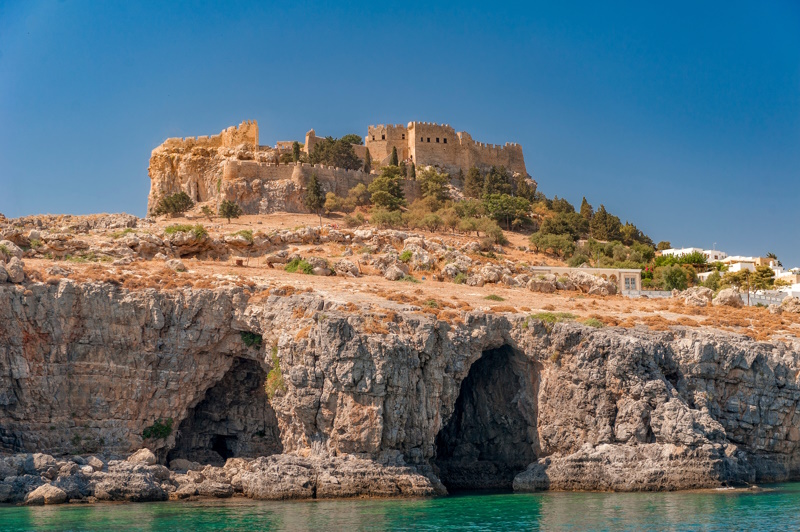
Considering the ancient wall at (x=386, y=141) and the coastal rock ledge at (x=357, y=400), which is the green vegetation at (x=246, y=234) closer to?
the coastal rock ledge at (x=357, y=400)

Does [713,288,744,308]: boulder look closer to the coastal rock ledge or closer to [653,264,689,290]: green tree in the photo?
the coastal rock ledge

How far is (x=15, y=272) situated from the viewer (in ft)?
106

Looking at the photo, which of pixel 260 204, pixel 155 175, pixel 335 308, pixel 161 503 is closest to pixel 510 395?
pixel 335 308

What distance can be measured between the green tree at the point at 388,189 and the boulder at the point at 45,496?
117ft

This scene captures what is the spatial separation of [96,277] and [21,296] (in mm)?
2406

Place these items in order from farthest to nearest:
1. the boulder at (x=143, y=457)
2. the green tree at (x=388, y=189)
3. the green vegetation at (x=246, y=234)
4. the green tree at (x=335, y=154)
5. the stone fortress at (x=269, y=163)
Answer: the green tree at (x=335, y=154), the green tree at (x=388, y=189), the stone fortress at (x=269, y=163), the green vegetation at (x=246, y=234), the boulder at (x=143, y=457)

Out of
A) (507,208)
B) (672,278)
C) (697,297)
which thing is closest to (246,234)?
(697,297)

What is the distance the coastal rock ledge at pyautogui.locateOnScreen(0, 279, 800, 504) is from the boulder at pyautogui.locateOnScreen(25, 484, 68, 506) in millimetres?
509

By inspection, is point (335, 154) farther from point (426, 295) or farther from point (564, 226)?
point (426, 295)

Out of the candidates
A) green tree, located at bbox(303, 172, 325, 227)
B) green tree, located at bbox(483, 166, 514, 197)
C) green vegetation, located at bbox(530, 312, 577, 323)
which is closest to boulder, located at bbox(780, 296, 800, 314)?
green vegetation, located at bbox(530, 312, 577, 323)

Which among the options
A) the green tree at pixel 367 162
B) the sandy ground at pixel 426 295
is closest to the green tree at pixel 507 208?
the green tree at pixel 367 162

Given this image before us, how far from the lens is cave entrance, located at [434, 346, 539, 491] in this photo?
33.6 m

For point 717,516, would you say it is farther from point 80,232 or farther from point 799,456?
point 80,232

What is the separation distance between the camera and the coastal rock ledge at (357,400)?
29609 mm
